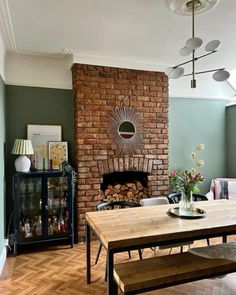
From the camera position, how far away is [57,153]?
153 inches

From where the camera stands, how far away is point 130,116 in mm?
4066

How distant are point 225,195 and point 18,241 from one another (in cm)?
341

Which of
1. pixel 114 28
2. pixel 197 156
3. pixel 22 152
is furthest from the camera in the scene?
pixel 197 156

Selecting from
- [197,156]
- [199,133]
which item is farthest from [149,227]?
[199,133]

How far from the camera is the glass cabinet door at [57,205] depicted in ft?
11.9

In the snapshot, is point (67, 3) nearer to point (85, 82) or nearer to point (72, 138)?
Result: point (85, 82)

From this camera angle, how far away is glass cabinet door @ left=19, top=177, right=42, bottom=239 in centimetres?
347

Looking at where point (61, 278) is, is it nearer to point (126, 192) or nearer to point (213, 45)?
point (126, 192)

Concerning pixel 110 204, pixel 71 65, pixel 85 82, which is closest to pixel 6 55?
pixel 71 65

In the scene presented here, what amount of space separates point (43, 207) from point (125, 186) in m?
1.35

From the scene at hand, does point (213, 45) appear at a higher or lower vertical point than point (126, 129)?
higher

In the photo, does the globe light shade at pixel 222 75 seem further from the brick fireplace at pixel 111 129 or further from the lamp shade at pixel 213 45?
the brick fireplace at pixel 111 129

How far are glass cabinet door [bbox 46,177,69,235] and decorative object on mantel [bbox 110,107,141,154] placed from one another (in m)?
1.01

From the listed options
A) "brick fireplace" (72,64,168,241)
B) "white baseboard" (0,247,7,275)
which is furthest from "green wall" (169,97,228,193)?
"white baseboard" (0,247,7,275)
